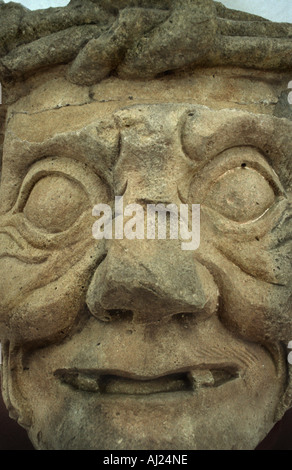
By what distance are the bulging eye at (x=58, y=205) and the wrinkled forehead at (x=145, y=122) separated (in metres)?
Result: 0.10

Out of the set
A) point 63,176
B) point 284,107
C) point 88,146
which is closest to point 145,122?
point 88,146

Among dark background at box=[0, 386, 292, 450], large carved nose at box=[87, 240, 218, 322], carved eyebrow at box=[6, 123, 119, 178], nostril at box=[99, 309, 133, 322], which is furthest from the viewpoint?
dark background at box=[0, 386, 292, 450]

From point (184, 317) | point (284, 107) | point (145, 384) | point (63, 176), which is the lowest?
point (145, 384)

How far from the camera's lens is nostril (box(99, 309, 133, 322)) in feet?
3.75

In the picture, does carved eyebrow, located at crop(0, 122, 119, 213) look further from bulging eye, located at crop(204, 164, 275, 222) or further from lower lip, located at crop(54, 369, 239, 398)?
lower lip, located at crop(54, 369, 239, 398)

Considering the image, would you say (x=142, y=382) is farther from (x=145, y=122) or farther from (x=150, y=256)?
(x=145, y=122)

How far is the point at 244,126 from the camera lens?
127 cm

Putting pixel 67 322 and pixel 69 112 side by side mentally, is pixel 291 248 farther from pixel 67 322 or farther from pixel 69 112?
pixel 69 112

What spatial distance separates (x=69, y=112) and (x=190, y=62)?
442 mm

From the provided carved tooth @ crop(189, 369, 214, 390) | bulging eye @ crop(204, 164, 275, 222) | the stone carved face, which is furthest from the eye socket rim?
carved tooth @ crop(189, 369, 214, 390)

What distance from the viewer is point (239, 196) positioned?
4.15 ft

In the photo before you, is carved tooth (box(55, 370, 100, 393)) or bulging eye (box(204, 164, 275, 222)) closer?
carved tooth (box(55, 370, 100, 393))

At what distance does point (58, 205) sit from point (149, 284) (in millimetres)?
443

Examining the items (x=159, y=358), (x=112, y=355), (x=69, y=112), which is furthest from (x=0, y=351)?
(x=69, y=112)
